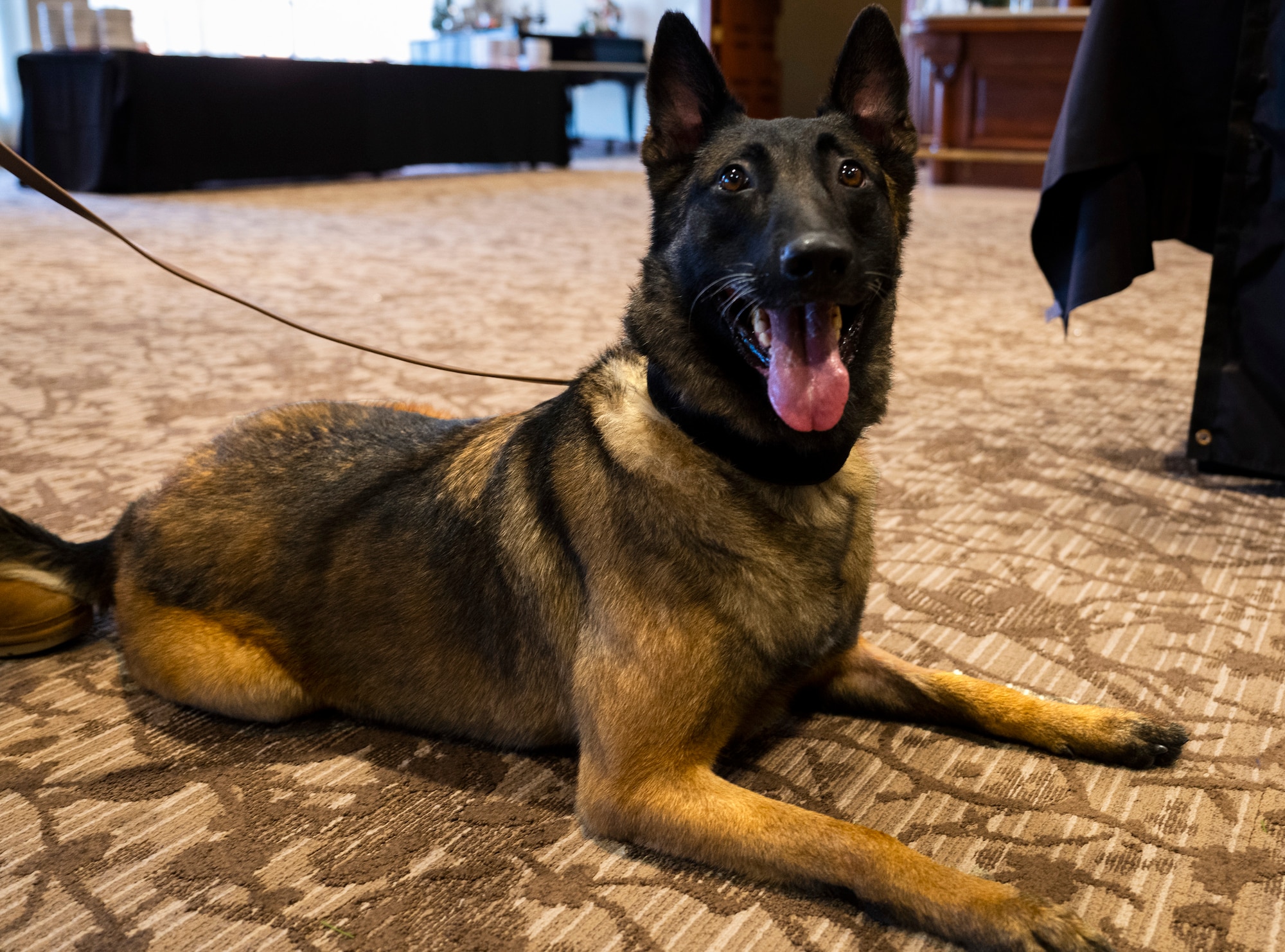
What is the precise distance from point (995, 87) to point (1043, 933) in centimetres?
995

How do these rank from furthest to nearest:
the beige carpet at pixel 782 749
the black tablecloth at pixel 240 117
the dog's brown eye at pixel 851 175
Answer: the black tablecloth at pixel 240 117
the dog's brown eye at pixel 851 175
the beige carpet at pixel 782 749

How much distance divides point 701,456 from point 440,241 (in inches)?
227

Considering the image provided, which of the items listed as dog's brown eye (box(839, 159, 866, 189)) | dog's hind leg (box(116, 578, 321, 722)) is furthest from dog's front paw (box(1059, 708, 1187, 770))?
dog's hind leg (box(116, 578, 321, 722))

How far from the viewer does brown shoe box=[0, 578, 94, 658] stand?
6.17 ft

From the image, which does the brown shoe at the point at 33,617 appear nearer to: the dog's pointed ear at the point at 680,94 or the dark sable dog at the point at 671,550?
the dark sable dog at the point at 671,550

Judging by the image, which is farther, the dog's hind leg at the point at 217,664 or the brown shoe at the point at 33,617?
the brown shoe at the point at 33,617

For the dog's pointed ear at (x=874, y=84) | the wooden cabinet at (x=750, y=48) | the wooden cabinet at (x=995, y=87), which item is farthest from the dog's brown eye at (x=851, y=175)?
the wooden cabinet at (x=750, y=48)

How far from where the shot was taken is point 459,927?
1.31m

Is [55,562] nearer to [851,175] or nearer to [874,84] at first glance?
[851,175]

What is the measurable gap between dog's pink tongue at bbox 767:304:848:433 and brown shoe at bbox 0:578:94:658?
1391mm

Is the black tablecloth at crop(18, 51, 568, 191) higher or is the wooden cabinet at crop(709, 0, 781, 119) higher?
the wooden cabinet at crop(709, 0, 781, 119)

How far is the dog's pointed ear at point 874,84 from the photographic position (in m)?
1.61

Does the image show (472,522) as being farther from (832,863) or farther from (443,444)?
(832,863)

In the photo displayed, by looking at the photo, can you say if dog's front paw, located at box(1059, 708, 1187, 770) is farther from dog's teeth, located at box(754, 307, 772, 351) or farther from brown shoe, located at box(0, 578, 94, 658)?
brown shoe, located at box(0, 578, 94, 658)
